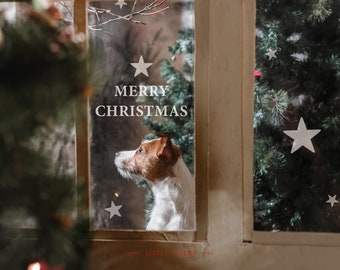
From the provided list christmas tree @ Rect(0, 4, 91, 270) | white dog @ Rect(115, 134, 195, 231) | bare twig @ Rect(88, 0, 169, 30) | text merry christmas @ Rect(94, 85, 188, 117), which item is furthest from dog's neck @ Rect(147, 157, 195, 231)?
christmas tree @ Rect(0, 4, 91, 270)

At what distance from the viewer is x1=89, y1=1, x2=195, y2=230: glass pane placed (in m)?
1.55

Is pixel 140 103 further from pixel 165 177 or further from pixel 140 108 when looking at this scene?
pixel 165 177

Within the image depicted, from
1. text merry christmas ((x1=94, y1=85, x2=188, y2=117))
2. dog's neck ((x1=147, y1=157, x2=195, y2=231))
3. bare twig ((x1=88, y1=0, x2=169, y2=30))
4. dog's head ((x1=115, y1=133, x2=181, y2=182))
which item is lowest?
dog's neck ((x1=147, y1=157, x2=195, y2=231))

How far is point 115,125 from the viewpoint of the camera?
1585 mm

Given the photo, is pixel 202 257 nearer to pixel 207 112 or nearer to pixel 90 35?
pixel 207 112

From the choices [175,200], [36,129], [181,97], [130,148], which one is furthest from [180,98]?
[36,129]

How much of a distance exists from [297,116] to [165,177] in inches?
20.1

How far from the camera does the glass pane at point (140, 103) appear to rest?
5.08ft

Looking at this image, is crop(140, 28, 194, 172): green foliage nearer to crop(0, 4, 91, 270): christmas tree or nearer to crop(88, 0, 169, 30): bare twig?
crop(88, 0, 169, 30): bare twig

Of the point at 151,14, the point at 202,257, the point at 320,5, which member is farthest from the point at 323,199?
the point at 151,14

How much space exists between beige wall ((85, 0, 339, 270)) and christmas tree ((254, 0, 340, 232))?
5 centimetres

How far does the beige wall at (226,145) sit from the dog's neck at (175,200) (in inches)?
1.5

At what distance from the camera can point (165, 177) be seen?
61.5 inches

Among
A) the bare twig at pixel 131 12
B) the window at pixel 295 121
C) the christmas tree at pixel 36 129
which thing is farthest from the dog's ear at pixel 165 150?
the christmas tree at pixel 36 129
